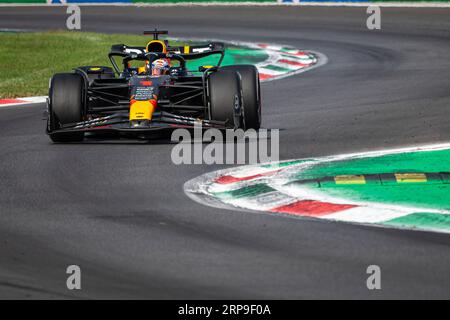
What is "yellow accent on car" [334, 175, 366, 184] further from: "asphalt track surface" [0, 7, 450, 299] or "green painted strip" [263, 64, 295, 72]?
"green painted strip" [263, 64, 295, 72]

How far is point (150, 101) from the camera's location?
1283 centimetres

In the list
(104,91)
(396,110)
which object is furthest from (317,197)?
(396,110)

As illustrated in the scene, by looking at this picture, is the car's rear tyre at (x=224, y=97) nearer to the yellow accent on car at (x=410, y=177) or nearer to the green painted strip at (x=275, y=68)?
the yellow accent on car at (x=410, y=177)

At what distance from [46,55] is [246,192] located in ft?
46.5

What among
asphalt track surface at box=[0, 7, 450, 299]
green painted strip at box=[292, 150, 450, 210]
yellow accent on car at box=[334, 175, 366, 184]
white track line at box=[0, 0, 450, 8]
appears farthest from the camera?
white track line at box=[0, 0, 450, 8]

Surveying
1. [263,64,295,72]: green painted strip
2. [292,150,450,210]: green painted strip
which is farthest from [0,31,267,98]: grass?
[292,150,450,210]: green painted strip

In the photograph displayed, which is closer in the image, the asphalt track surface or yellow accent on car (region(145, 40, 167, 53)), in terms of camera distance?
the asphalt track surface

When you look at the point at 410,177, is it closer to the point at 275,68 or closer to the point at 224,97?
the point at 224,97

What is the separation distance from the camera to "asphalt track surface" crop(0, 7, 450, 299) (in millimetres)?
7012

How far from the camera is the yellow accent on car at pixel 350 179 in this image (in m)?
10.1

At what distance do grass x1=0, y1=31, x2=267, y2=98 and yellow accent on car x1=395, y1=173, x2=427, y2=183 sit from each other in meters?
9.13

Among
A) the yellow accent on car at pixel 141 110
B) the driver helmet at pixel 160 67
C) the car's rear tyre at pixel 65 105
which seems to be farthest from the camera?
the driver helmet at pixel 160 67

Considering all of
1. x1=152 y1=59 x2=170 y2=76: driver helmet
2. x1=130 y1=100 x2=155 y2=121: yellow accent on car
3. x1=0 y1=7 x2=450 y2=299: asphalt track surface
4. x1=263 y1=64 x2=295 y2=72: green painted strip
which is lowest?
x1=0 y1=7 x2=450 y2=299: asphalt track surface

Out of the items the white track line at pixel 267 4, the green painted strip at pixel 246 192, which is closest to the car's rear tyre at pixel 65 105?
the green painted strip at pixel 246 192
